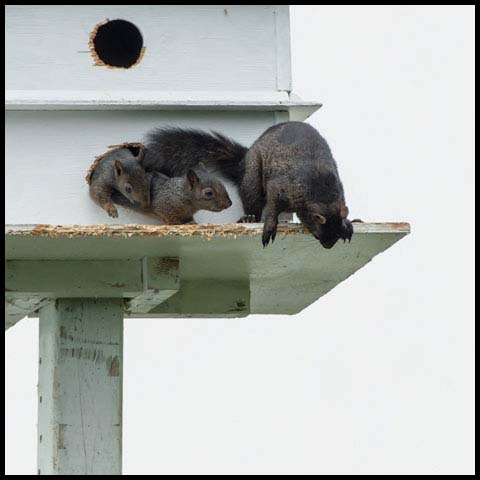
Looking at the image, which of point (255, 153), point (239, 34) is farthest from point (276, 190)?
point (239, 34)

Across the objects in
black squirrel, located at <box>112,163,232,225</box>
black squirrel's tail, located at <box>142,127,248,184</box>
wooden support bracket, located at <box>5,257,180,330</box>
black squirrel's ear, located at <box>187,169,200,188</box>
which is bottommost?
wooden support bracket, located at <box>5,257,180,330</box>

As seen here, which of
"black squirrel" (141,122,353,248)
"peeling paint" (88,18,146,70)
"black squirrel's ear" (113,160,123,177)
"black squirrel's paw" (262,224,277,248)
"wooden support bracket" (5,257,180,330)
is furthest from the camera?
"peeling paint" (88,18,146,70)

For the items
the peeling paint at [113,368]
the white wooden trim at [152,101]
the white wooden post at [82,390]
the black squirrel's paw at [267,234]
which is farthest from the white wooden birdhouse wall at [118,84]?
the black squirrel's paw at [267,234]

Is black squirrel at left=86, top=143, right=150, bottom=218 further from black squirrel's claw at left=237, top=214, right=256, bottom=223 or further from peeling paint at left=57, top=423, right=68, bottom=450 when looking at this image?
peeling paint at left=57, top=423, right=68, bottom=450

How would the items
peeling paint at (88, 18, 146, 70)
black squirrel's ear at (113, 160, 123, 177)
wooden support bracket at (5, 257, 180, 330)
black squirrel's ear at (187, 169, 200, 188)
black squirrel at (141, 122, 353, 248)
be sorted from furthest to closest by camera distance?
peeling paint at (88, 18, 146, 70)
black squirrel's ear at (187, 169, 200, 188)
black squirrel's ear at (113, 160, 123, 177)
wooden support bracket at (5, 257, 180, 330)
black squirrel at (141, 122, 353, 248)

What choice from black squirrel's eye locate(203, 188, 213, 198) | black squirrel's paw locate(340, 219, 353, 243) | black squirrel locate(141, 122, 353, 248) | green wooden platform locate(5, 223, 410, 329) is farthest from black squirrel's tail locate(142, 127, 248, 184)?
black squirrel's paw locate(340, 219, 353, 243)

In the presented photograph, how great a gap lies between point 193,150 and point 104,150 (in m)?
0.29

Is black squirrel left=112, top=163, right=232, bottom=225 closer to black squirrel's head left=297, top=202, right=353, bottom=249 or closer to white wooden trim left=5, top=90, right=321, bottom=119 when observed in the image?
white wooden trim left=5, top=90, right=321, bottom=119

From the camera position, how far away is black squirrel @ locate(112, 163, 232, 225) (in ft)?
21.1

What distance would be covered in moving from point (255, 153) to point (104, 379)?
859 mm

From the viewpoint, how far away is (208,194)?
6457 mm

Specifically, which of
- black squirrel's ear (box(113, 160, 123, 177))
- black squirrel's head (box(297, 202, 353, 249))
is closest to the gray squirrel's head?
black squirrel's ear (box(113, 160, 123, 177))

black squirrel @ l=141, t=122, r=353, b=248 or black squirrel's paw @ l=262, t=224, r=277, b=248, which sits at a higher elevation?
black squirrel @ l=141, t=122, r=353, b=248

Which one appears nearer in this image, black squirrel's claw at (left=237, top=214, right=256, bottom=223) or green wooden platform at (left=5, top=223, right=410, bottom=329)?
green wooden platform at (left=5, top=223, right=410, bottom=329)
